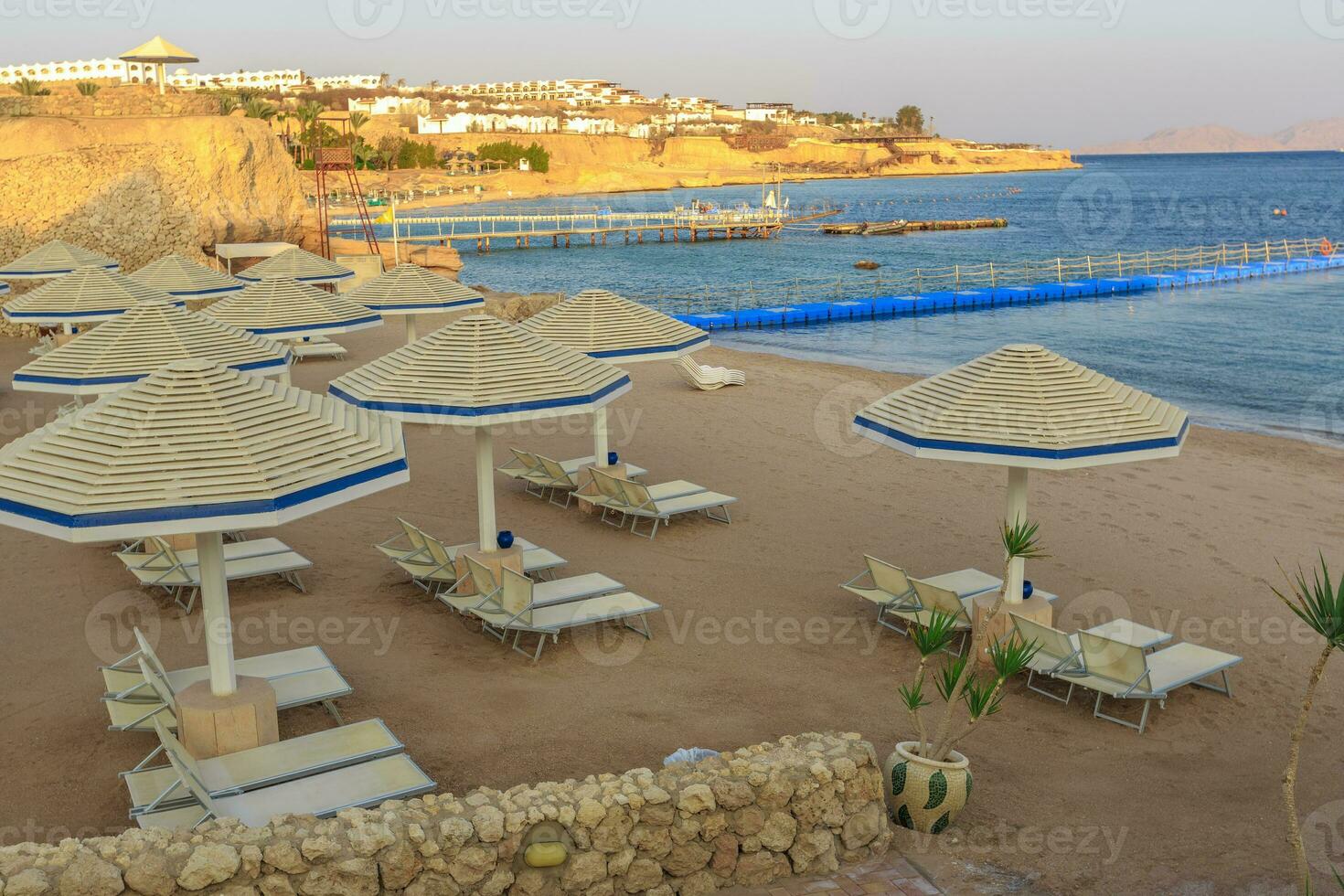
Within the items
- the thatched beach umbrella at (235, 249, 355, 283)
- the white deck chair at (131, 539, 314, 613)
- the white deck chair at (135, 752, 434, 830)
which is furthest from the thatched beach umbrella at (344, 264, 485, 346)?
the white deck chair at (135, 752, 434, 830)

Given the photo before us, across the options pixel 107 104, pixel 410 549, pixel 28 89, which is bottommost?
pixel 410 549

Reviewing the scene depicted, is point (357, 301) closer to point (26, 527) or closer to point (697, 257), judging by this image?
point (26, 527)

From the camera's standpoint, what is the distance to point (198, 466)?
5.84 m

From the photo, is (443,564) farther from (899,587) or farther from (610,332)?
(899,587)

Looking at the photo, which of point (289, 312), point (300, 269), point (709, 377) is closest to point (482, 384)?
point (289, 312)

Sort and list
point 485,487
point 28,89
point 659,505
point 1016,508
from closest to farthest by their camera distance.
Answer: point 1016,508 < point 485,487 < point 659,505 < point 28,89

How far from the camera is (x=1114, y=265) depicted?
56688 mm

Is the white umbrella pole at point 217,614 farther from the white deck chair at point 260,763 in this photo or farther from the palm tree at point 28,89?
the palm tree at point 28,89

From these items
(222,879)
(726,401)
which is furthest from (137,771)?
(726,401)

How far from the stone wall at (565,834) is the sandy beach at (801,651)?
599 mm

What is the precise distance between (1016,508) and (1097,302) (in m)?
34.5

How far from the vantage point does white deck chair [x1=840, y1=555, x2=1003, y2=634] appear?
8795 millimetres

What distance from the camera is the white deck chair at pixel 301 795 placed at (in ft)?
18.6

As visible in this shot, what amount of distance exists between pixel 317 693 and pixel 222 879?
7.58 ft
